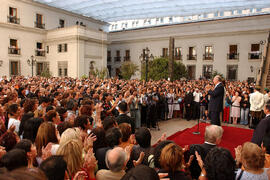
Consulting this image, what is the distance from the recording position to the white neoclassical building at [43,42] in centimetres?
2686

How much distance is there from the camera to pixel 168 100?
11.3 meters

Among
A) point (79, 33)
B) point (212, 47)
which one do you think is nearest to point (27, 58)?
point (79, 33)

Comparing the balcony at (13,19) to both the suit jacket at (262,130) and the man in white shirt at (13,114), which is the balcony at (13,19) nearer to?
the man in white shirt at (13,114)

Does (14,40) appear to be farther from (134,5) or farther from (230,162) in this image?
(230,162)

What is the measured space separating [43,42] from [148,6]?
17.1 metres

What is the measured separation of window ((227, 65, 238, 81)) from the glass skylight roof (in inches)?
354

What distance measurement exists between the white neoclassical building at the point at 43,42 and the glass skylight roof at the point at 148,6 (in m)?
2.91

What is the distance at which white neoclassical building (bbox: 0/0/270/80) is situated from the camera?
87.8 feet

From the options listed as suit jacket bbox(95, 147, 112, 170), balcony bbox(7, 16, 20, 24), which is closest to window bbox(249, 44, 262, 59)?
suit jacket bbox(95, 147, 112, 170)

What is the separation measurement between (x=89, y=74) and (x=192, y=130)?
24.1 m

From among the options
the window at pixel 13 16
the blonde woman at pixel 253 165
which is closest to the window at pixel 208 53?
the window at pixel 13 16

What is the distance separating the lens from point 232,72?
93.7 feet

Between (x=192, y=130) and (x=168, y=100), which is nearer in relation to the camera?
(x=192, y=130)

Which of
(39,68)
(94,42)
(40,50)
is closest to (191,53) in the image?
(94,42)
